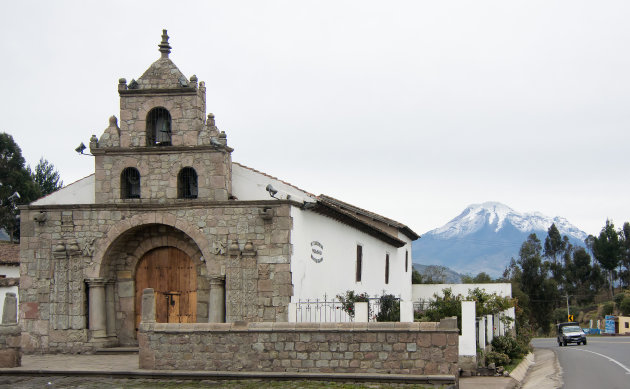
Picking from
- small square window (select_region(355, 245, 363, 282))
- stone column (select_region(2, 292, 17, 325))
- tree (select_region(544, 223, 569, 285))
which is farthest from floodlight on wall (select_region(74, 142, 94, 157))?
tree (select_region(544, 223, 569, 285))

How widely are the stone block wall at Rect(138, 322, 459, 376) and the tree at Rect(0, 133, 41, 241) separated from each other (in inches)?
1659

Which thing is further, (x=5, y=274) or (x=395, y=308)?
(x=5, y=274)

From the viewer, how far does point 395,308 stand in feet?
66.3

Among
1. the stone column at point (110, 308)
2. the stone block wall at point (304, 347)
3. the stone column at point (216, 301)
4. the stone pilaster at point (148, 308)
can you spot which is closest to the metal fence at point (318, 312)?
the stone block wall at point (304, 347)

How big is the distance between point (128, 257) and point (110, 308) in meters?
1.51

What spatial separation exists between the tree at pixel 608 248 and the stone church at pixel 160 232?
7037cm

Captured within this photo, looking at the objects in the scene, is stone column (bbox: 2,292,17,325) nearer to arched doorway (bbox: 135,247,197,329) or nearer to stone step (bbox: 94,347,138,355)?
stone step (bbox: 94,347,138,355)

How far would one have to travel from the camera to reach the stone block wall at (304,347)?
14.8 metres

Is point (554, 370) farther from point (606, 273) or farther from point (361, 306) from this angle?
point (606, 273)

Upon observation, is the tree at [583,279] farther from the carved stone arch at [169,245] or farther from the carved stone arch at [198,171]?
the carved stone arch at [198,171]

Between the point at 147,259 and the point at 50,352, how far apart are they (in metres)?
3.58

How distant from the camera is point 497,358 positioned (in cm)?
2078

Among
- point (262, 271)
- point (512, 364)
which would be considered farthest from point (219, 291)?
point (512, 364)

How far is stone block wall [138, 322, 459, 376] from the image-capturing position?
48.6 feet
